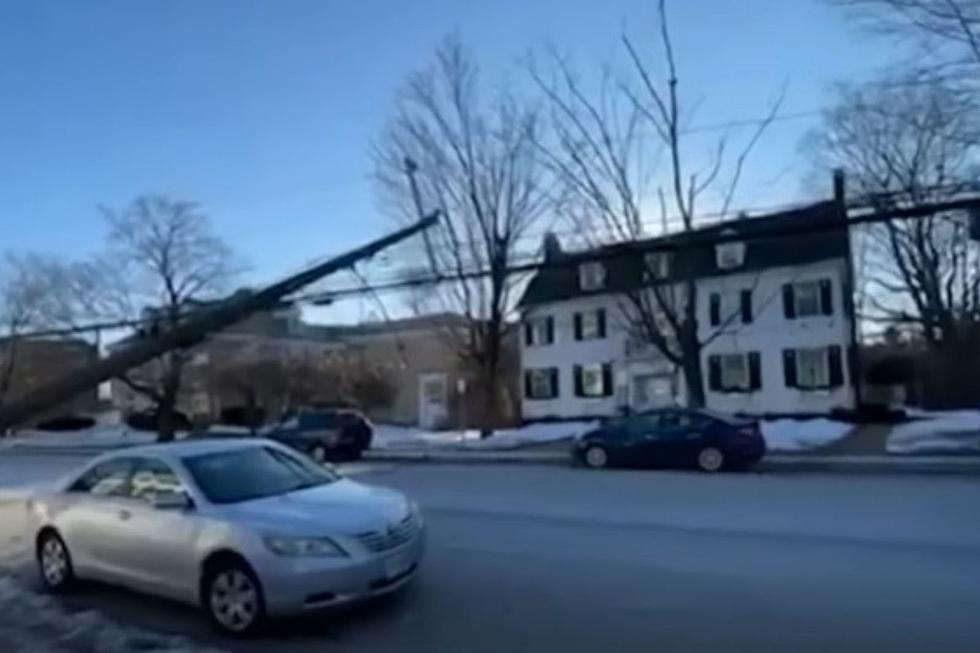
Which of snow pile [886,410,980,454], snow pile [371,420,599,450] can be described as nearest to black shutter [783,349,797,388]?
snow pile [371,420,599,450]

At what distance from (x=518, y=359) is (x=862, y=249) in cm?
1669

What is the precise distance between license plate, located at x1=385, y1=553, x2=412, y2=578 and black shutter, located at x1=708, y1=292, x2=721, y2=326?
35428 millimetres

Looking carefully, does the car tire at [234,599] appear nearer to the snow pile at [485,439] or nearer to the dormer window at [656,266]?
the snow pile at [485,439]

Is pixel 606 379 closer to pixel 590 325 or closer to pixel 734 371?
pixel 590 325

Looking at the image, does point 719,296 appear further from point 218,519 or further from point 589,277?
point 218,519

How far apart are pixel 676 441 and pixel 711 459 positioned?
942 millimetres

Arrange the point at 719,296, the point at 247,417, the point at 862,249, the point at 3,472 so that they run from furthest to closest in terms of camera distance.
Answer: the point at 247,417, the point at 862,249, the point at 719,296, the point at 3,472

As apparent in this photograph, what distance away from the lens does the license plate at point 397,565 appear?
7867mm

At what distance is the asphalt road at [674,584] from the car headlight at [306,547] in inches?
25.3

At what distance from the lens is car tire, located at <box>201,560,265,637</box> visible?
7633mm

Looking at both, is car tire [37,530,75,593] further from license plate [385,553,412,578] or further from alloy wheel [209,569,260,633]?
license plate [385,553,412,578]

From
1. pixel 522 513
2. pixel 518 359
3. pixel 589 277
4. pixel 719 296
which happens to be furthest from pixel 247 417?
pixel 522 513

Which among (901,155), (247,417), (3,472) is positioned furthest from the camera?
(247,417)

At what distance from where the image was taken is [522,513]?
14.2m
